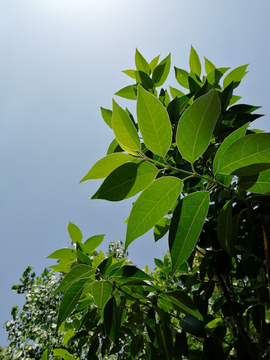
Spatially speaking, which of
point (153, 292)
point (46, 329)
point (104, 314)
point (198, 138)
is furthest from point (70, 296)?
point (46, 329)

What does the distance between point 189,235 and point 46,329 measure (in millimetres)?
2516

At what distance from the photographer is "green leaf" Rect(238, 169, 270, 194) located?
0.66 metres

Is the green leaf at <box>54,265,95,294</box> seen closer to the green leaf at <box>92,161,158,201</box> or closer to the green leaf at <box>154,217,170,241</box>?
the green leaf at <box>92,161,158,201</box>

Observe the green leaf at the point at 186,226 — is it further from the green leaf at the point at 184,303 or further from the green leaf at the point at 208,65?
the green leaf at the point at 208,65

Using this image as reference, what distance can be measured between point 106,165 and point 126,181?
0.11m

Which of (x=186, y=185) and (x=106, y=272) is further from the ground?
(x=186, y=185)

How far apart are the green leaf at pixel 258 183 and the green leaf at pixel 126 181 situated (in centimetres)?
25

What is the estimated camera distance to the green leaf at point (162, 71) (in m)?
1.34

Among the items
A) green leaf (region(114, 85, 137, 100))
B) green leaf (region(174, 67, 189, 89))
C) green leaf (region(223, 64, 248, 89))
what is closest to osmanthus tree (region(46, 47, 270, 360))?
green leaf (region(223, 64, 248, 89))

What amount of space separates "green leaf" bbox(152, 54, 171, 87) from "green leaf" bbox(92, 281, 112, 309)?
1.05 meters

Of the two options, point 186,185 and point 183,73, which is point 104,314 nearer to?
point 186,185

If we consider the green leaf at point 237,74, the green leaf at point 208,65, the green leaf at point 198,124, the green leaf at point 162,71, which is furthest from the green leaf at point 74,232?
the green leaf at point 208,65

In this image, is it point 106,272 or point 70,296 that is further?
point 106,272

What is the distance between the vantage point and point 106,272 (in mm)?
860
